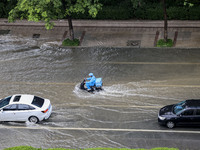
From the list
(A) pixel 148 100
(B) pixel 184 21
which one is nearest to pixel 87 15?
(B) pixel 184 21

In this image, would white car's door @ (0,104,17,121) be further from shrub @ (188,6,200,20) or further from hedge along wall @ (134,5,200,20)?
shrub @ (188,6,200,20)

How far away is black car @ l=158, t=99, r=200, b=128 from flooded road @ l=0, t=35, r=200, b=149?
1.39 ft

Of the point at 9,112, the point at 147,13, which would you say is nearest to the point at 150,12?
the point at 147,13

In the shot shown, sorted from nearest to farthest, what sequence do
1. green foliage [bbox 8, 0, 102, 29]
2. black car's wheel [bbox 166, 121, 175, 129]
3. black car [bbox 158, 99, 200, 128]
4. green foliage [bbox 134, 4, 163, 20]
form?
1. black car [bbox 158, 99, 200, 128]
2. black car's wheel [bbox 166, 121, 175, 129]
3. green foliage [bbox 8, 0, 102, 29]
4. green foliage [bbox 134, 4, 163, 20]

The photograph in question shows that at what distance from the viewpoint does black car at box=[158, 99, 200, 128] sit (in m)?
16.4

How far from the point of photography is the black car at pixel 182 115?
53.7 feet

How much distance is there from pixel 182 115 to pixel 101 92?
5.56 m

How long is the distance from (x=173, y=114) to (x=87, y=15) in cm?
1565

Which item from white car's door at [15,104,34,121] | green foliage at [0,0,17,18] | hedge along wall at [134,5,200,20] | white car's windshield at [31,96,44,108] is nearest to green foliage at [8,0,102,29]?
hedge along wall at [134,5,200,20]

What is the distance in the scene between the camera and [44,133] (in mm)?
16984

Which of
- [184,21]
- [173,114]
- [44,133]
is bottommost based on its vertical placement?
[44,133]

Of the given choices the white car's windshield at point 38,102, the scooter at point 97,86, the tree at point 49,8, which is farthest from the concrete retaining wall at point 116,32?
the white car's windshield at point 38,102

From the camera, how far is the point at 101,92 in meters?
20.3

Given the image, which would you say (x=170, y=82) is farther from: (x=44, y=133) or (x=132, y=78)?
(x=44, y=133)
